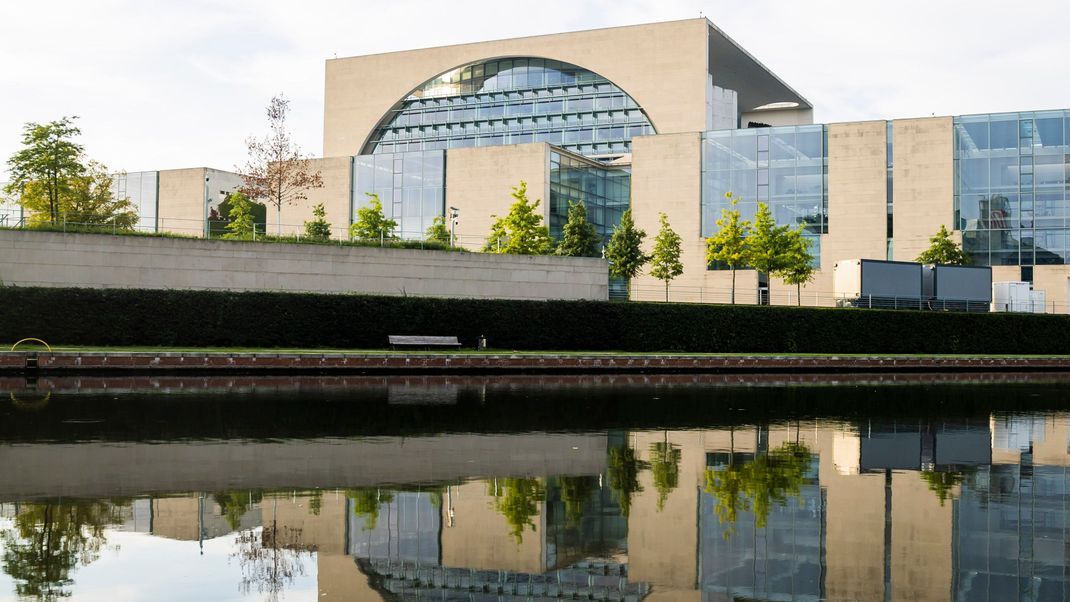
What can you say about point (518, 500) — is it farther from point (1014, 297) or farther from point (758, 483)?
point (1014, 297)

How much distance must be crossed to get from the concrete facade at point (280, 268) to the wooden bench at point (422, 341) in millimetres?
3439

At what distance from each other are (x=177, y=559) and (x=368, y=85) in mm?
72476

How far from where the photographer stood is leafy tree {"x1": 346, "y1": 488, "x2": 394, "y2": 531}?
25.5 ft

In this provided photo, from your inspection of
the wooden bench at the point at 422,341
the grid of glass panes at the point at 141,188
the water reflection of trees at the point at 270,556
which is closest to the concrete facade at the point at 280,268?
the wooden bench at the point at 422,341

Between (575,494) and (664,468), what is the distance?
6.39 feet

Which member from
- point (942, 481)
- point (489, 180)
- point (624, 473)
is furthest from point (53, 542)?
point (489, 180)

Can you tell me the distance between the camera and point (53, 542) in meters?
6.80

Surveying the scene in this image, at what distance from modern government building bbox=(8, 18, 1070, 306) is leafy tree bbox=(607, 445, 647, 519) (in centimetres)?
4123

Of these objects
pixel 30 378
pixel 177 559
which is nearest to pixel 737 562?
pixel 177 559

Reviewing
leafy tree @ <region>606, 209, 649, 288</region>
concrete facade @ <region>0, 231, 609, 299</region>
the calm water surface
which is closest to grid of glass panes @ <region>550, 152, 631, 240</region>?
leafy tree @ <region>606, 209, 649, 288</region>

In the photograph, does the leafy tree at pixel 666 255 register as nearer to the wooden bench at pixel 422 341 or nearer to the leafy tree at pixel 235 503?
the wooden bench at pixel 422 341

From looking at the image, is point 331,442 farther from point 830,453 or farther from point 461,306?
point 461,306

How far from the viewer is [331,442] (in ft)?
40.8

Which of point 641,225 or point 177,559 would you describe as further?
point 641,225
